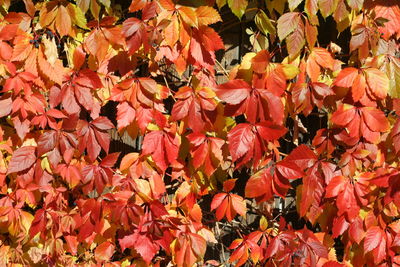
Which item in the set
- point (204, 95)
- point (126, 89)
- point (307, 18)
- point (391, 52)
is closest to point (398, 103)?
point (391, 52)

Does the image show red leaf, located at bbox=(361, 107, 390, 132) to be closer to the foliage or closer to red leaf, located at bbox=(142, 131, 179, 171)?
the foliage

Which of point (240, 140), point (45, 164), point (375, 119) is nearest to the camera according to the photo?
point (240, 140)

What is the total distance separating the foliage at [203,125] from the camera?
180 cm

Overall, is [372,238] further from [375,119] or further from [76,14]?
[76,14]

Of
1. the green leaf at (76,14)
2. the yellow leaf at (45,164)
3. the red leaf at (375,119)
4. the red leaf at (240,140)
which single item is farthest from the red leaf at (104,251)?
the red leaf at (375,119)

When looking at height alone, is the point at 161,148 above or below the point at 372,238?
above

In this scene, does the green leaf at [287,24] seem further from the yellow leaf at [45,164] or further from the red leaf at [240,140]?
the yellow leaf at [45,164]

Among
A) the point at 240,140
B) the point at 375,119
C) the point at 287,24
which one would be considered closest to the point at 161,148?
the point at 240,140

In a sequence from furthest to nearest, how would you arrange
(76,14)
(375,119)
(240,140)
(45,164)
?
(45,164) < (76,14) < (375,119) < (240,140)

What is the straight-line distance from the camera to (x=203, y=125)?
184cm

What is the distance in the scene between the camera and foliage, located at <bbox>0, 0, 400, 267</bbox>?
180 cm

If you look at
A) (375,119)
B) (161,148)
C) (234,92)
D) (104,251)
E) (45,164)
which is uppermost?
(234,92)

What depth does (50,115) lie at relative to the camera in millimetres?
1942

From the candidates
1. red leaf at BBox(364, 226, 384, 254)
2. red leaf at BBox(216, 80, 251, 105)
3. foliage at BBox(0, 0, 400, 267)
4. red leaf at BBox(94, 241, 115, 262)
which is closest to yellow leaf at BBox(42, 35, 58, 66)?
foliage at BBox(0, 0, 400, 267)
